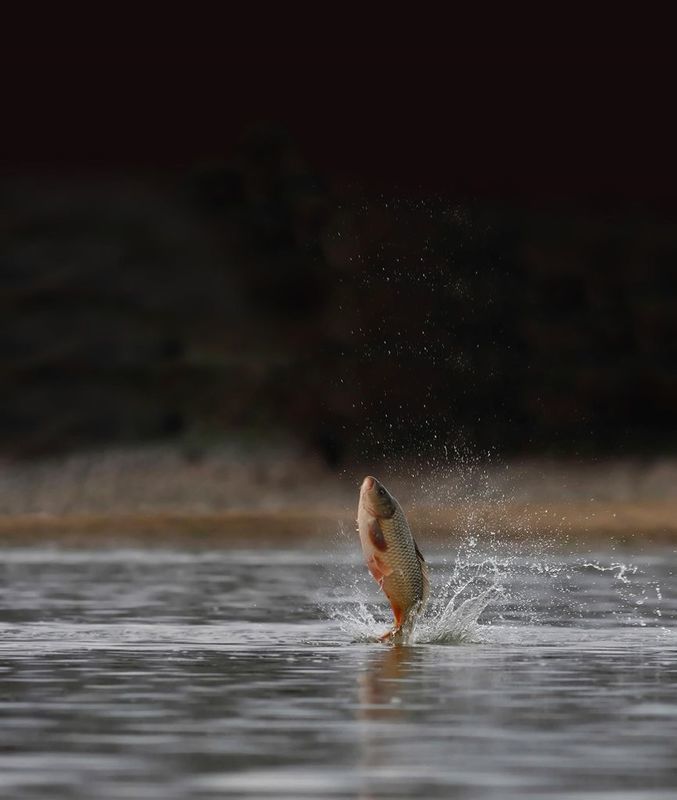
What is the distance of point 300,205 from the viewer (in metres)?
120

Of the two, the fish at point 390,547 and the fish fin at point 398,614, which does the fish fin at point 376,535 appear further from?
the fish fin at point 398,614

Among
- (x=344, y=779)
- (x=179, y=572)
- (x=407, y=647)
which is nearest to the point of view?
(x=344, y=779)

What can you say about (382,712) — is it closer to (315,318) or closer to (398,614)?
(398,614)

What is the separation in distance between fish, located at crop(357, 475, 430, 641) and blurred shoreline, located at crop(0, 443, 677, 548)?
44439 millimetres

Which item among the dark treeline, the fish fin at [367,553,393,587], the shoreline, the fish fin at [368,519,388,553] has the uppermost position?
the dark treeline

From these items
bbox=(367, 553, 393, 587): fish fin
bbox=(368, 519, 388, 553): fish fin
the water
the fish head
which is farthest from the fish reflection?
the fish head

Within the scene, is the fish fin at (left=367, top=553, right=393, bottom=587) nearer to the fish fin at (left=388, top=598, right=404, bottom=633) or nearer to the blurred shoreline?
the fish fin at (left=388, top=598, right=404, bottom=633)

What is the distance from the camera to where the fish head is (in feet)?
81.8

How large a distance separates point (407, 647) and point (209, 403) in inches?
3189

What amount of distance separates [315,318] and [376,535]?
81.0 m

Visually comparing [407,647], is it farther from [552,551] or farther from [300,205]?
[300,205]

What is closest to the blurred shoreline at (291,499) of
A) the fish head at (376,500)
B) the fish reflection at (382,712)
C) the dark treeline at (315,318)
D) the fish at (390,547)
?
the dark treeline at (315,318)

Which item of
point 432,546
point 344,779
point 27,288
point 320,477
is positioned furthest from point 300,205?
point 344,779

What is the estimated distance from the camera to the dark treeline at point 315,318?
9819 centimetres
